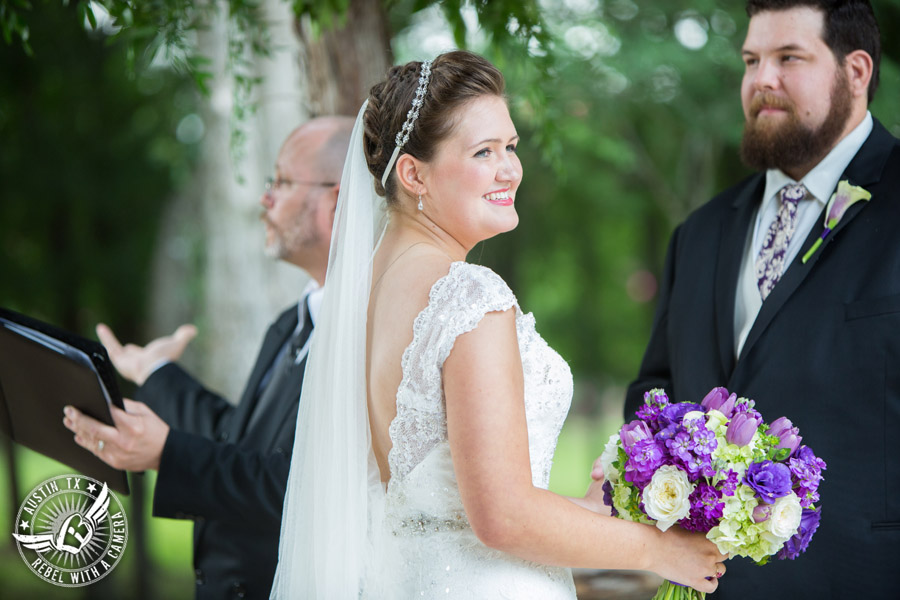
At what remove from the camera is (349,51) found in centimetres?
388

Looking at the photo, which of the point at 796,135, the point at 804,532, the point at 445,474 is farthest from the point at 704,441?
the point at 796,135

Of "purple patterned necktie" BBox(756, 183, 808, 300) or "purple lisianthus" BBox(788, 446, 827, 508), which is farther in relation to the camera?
"purple patterned necktie" BBox(756, 183, 808, 300)

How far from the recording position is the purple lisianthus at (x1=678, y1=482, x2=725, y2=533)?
6.89 ft

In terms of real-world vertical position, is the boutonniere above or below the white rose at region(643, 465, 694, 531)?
above

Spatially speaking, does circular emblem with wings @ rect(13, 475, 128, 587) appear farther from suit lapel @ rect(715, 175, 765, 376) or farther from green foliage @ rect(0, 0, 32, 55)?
suit lapel @ rect(715, 175, 765, 376)

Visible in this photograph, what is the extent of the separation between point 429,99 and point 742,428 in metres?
1.19

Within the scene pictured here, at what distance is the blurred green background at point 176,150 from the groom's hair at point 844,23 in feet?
6.42

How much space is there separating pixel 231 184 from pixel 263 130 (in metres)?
1.07

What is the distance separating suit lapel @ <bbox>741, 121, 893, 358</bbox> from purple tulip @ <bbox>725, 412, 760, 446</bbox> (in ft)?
2.82

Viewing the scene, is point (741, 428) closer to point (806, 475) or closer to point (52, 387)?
point (806, 475)

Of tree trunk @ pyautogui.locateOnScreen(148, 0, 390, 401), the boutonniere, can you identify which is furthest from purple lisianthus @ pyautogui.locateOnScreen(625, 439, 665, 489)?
tree trunk @ pyautogui.locateOnScreen(148, 0, 390, 401)

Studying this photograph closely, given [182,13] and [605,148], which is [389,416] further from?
[605,148]

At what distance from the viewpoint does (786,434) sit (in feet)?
7.28

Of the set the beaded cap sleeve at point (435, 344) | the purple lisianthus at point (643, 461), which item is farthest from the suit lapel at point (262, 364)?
the purple lisianthus at point (643, 461)
